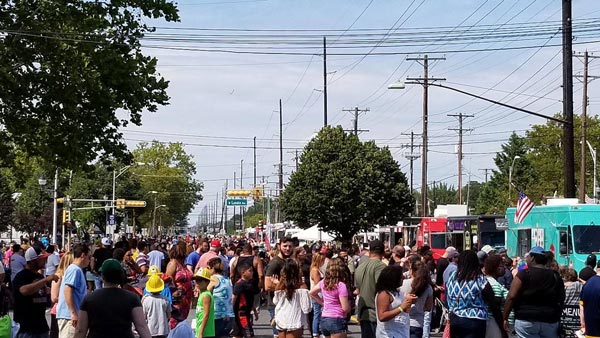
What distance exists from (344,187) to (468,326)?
145 ft

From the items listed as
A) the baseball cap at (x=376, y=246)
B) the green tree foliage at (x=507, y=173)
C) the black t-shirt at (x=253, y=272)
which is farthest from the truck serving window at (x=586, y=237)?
the green tree foliage at (x=507, y=173)

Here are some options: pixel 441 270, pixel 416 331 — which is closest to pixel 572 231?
pixel 441 270

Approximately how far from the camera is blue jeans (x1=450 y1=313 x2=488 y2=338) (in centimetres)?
1026

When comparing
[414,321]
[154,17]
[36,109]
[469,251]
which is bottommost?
[414,321]

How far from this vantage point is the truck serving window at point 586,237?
2472 centimetres

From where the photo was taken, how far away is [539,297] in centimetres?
1054

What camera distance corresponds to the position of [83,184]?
9638 centimetres

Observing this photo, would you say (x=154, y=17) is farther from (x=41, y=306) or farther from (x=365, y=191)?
(x=365, y=191)

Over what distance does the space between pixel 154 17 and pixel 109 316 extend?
57.0 ft

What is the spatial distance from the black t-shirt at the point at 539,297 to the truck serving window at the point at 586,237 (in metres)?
14.7

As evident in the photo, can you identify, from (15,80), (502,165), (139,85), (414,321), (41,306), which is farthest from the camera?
(502,165)

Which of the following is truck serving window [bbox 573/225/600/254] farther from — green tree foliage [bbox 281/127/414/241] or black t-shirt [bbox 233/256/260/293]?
green tree foliage [bbox 281/127/414/241]

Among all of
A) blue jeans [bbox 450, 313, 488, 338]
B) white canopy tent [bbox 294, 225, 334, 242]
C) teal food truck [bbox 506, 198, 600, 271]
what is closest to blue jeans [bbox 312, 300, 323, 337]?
blue jeans [bbox 450, 313, 488, 338]

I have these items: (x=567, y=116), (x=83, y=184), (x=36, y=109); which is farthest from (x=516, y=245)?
(x=83, y=184)
